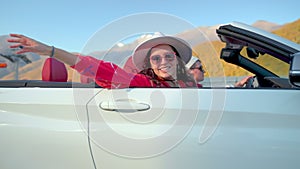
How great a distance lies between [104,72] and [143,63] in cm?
39

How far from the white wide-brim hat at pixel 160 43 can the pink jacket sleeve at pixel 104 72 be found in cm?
23

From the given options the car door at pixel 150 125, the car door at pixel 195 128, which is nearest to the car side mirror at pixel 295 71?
the car door at pixel 195 128

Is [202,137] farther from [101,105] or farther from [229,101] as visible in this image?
[101,105]

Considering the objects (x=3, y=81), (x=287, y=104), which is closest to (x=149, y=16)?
(x=287, y=104)

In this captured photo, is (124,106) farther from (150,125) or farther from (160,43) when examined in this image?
(160,43)

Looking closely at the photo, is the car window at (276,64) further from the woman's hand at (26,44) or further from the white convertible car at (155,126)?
the woman's hand at (26,44)

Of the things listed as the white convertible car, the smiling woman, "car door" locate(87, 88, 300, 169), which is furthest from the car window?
the smiling woman

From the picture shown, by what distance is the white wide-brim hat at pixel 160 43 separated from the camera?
5.60 feet

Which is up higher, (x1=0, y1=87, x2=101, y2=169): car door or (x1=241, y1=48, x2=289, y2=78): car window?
(x1=241, y1=48, x2=289, y2=78): car window

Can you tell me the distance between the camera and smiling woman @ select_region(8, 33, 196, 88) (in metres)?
1.45

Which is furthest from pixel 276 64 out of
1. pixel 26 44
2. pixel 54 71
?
pixel 26 44

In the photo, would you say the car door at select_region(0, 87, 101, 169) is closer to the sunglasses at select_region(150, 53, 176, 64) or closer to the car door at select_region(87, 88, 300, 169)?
the car door at select_region(87, 88, 300, 169)

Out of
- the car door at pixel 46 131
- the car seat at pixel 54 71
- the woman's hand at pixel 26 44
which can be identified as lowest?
the car door at pixel 46 131

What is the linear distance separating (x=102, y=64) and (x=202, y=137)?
65cm
